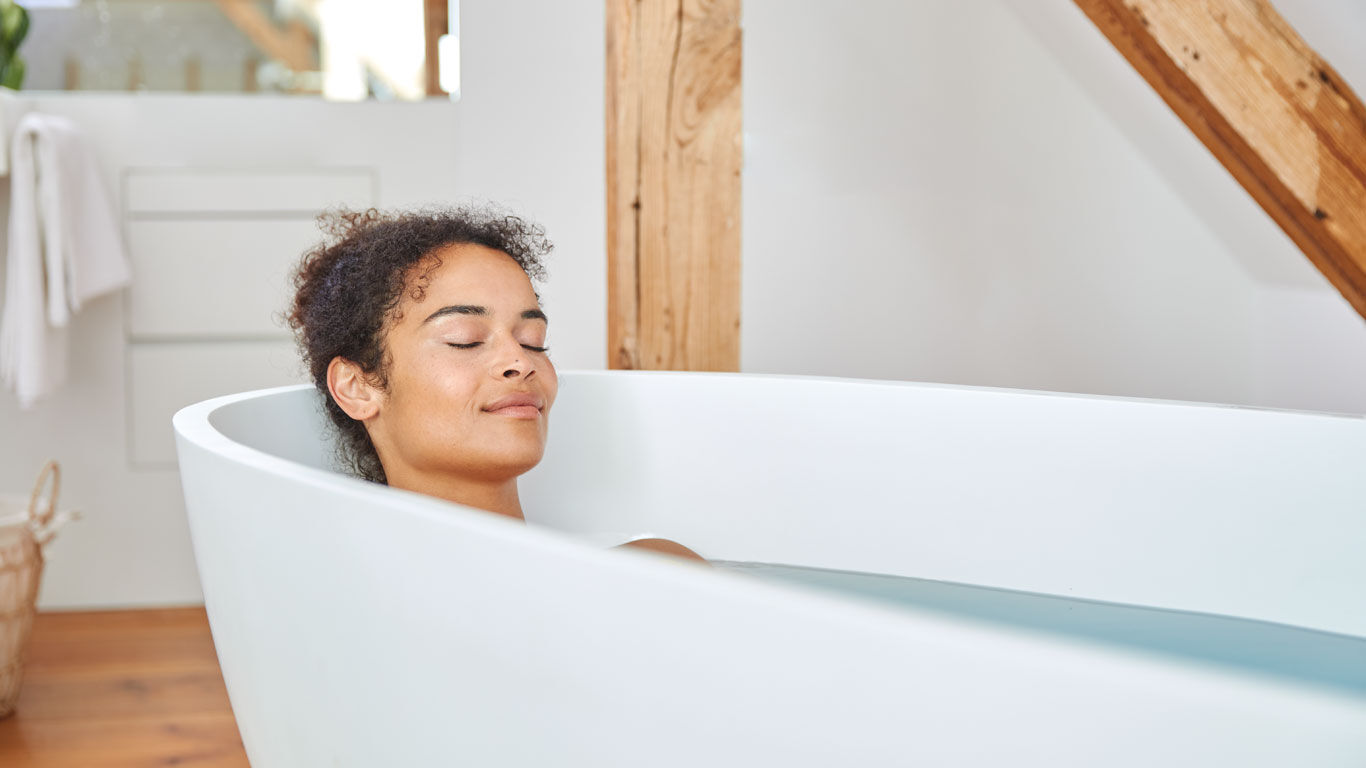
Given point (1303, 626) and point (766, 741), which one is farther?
point (1303, 626)

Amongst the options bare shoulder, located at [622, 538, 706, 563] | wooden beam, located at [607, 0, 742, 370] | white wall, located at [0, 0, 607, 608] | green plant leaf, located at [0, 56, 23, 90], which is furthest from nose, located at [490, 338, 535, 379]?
green plant leaf, located at [0, 56, 23, 90]

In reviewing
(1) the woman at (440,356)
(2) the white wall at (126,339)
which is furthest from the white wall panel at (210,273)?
(1) the woman at (440,356)

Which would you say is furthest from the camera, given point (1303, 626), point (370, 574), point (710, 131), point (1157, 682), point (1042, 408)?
point (710, 131)

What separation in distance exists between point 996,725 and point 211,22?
2.79 m

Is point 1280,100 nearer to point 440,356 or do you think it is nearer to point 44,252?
point 440,356

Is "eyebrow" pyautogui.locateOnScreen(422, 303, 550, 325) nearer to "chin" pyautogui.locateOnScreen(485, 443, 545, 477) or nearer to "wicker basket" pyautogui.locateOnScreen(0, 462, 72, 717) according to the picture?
→ "chin" pyautogui.locateOnScreen(485, 443, 545, 477)

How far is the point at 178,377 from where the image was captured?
2.55 metres

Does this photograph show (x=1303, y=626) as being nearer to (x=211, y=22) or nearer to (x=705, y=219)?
(x=705, y=219)

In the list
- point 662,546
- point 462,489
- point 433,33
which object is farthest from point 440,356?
point 433,33

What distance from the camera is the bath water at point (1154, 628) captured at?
1.23 metres

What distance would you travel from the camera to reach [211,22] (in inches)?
108

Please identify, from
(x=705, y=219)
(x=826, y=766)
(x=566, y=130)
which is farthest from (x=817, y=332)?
(x=826, y=766)

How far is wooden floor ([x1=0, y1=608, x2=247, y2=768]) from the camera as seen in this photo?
1794 mm

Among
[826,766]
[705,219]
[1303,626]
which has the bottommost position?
[1303,626]
